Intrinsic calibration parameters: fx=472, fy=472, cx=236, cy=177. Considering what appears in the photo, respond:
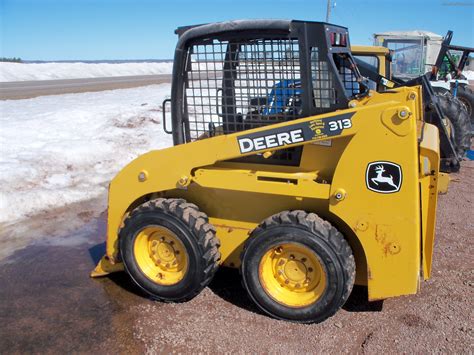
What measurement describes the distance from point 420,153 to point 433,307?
118 centimetres

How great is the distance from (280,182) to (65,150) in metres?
5.99

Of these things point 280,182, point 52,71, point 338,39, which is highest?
point 52,71

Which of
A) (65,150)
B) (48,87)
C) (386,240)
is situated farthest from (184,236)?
(48,87)

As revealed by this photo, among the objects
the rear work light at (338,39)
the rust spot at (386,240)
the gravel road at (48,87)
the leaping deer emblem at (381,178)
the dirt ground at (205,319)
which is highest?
the rear work light at (338,39)

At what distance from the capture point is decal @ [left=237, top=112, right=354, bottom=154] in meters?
3.05

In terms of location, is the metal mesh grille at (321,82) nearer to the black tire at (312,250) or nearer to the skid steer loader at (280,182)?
the skid steer loader at (280,182)

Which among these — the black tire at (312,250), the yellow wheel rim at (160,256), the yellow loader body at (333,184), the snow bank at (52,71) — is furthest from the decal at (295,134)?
the snow bank at (52,71)

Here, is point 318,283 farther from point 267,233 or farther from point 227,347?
point 227,347

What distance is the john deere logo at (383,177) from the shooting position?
299 cm

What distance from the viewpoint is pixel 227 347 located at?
315 centimetres

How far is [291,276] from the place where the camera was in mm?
3400

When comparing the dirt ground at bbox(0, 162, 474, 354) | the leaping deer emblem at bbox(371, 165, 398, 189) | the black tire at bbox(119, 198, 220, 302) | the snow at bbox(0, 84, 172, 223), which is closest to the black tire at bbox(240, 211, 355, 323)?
the dirt ground at bbox(0, 162, 474, 354)

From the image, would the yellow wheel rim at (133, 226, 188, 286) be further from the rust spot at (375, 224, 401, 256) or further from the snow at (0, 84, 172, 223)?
the snow at (0, 84, 172, 223)

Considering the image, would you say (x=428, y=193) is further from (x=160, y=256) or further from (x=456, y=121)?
(x=456, y=121)
